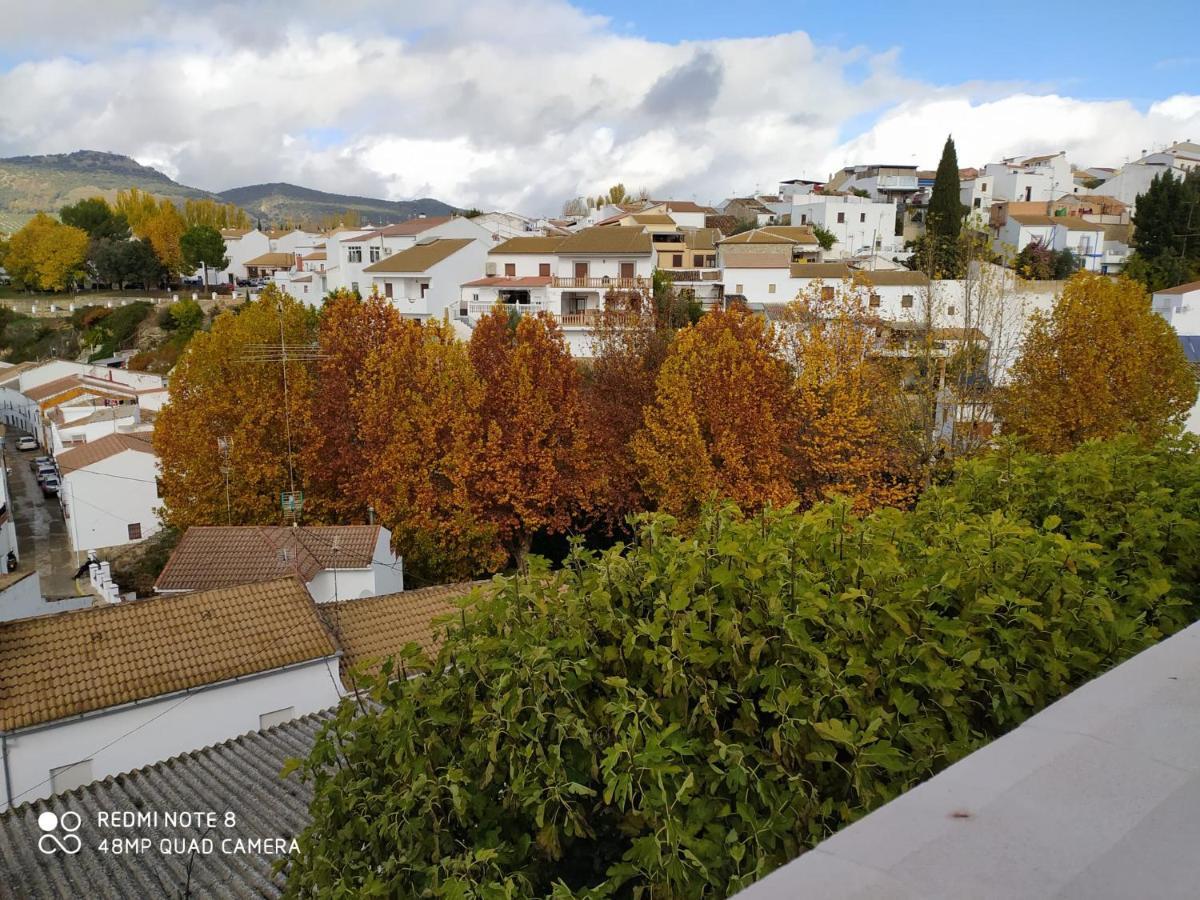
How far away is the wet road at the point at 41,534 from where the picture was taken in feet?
81.4

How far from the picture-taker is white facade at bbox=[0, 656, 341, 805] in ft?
29.2

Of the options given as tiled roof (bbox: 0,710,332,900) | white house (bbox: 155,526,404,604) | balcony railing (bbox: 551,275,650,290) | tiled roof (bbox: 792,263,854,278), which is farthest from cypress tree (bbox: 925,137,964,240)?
tiled roof (bbox: 0,710,332,900)

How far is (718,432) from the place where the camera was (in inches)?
719

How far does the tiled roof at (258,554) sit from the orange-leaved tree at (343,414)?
12.7ft

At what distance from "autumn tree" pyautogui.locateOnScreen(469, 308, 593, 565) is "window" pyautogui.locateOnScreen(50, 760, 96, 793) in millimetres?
10311

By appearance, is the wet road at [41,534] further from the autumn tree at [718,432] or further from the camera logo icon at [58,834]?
the camera logo icon at [58,834]

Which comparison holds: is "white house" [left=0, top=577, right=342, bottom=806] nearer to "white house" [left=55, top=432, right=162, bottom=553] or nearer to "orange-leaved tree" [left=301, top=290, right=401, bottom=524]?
"orange-leaved tree" [left=301, top=290, right=401, bottom=524]

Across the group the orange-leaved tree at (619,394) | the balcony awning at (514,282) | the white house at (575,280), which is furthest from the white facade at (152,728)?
the balcony awning at (514,282)

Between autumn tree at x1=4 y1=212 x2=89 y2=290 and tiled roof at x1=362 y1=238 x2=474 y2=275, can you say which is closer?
tiled roof at x1=362 y1=238 x2=474 y2=275

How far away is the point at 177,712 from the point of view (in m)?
9.60

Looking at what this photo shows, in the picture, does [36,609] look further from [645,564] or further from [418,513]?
[645,564]

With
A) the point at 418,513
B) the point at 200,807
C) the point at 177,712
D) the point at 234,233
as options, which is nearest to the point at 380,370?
the point at 418,513

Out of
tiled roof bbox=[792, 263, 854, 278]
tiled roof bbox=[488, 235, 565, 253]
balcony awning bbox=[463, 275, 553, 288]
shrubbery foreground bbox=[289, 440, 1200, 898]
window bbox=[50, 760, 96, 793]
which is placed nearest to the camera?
shrubbery foreground bbox=[289, 440, 1200, 898]

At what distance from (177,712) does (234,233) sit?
8089 cm
